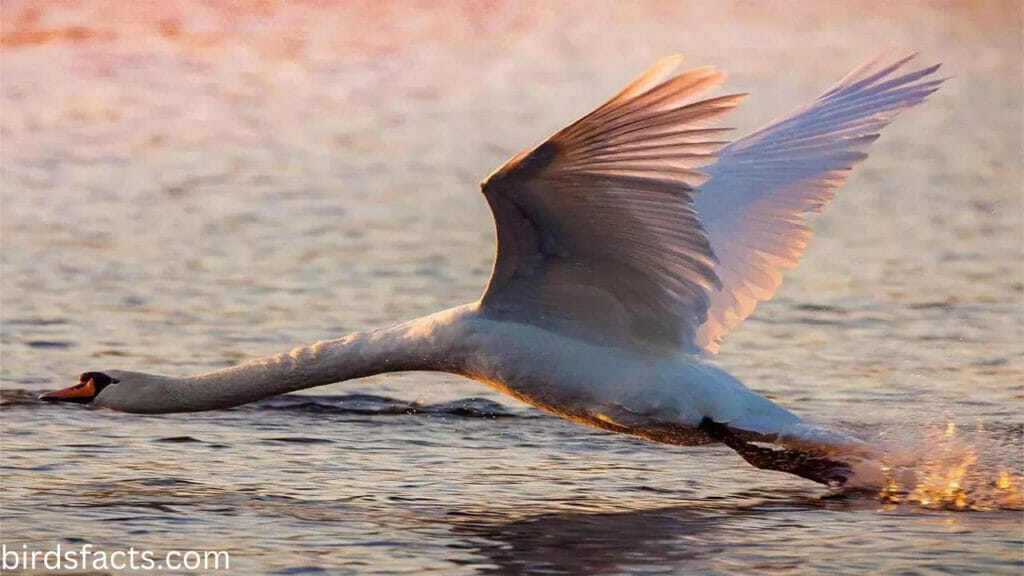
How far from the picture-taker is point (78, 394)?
34.1 ft

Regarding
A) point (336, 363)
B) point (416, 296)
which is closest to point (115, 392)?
point (336, 363)

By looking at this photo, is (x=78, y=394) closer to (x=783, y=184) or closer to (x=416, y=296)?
(x=783, y=184)

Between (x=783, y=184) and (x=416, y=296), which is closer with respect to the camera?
(x=783, y=184)

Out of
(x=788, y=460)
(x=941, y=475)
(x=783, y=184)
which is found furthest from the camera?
(x=783, y=184)

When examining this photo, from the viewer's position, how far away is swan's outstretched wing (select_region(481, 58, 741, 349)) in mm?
8336

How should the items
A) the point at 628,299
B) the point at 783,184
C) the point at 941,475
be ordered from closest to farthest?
1. the point at 628,299
2. the point at 941,475
3. the point at 783,184

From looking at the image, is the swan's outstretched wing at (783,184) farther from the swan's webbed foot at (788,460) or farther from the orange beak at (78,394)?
the orange beak at (78,394)

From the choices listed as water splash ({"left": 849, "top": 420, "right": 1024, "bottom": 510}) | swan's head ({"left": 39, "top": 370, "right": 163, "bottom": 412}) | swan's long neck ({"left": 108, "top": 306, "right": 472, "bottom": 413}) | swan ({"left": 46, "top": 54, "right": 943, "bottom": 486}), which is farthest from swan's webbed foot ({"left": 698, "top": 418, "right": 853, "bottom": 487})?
swan's head ({"left": 39, "top": 370, "right": 163, "bottom": 412})

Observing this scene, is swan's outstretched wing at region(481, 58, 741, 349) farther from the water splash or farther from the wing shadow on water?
the water splash

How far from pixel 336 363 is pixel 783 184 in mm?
2772

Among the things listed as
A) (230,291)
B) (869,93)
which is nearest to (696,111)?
(869,93)

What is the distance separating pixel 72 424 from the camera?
1155 cm

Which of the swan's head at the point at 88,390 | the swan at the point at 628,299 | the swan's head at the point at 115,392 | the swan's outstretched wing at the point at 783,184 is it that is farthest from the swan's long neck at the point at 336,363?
the swan's outstretched wing at the point at 783,184

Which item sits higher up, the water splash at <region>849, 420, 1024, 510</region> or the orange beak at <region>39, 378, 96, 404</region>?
the orange beak at <region>39, 378, 96, 404</region>
